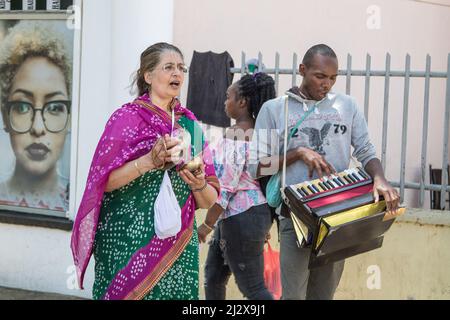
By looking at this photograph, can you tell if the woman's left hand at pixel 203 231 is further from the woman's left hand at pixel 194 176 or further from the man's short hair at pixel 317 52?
the man's short hair at pixel 317 52

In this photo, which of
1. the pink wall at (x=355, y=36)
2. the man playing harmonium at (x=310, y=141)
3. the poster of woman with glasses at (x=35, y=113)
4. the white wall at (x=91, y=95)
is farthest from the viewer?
the pink wall at (x=355, y=36)

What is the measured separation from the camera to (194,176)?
3344mm

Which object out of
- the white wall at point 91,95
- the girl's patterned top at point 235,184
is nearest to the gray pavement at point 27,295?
the white wall at point 91,95

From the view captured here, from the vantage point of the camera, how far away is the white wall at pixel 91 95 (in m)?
5.49

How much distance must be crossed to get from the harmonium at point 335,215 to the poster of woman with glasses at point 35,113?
2.98m

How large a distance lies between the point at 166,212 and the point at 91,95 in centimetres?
275

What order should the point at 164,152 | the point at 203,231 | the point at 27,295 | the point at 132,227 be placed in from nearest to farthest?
the point at 164,152, the point at 132,227, the point at 203,231, the point at 27,295

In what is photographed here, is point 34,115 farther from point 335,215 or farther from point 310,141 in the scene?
point 335,215

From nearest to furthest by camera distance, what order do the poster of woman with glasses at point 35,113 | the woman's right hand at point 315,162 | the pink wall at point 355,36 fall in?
1. the woman's right hand at point 315,162
2. the poster of woman with glasses at point 35,113
3. the pink wall at point 355,36

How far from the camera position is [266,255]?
471 centimetres

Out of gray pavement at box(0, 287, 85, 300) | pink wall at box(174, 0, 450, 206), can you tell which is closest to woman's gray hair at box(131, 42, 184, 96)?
gray pavement at box(0, 287, 85, 300)

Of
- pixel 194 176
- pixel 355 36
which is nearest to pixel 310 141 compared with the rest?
pixel 194 176

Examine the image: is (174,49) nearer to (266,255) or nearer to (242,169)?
(242,169)
